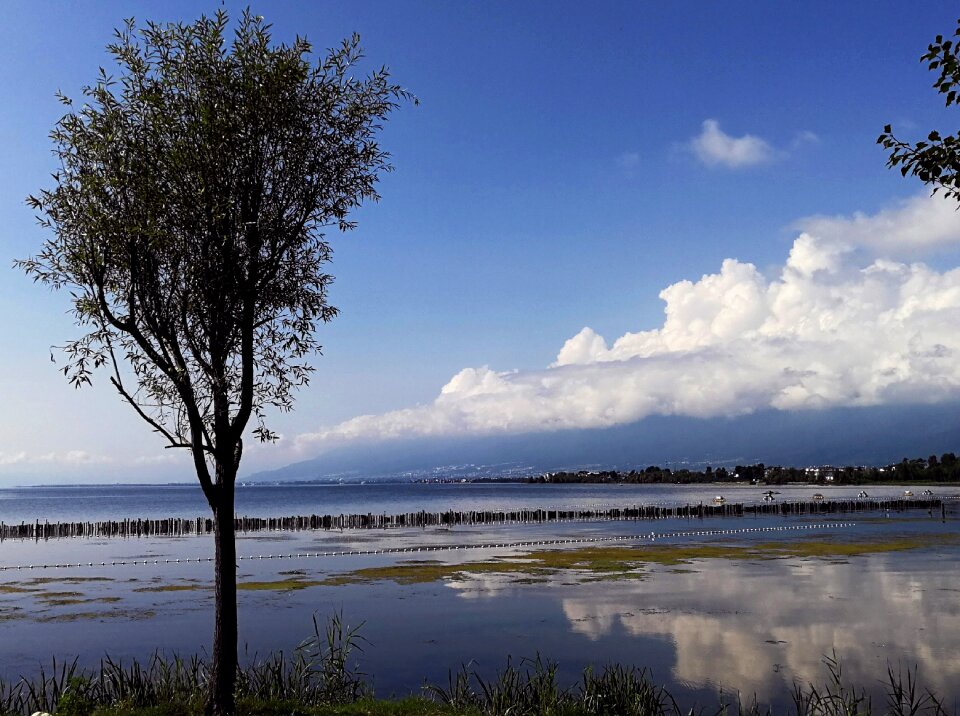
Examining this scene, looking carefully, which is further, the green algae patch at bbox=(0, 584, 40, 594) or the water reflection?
the green algae patch at bbox=(0, 584, 40, 594)

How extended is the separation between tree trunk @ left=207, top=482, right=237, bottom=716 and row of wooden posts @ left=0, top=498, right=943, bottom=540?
2651 inches

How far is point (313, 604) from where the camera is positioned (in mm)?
32688

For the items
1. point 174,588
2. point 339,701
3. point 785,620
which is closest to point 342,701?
point 339,701

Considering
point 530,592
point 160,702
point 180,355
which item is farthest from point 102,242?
point 530,592

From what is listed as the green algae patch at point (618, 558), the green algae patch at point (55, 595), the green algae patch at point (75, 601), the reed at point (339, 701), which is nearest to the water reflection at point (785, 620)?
the reed at point (339, 701)

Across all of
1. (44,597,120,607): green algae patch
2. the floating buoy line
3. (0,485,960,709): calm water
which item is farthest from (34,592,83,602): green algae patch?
the floating buoy line

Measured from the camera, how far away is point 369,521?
8525 cm

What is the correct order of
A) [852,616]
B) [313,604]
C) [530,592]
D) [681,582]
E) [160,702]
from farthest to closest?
[681,582], [530,592], [313,604], [852,616], [160,702]

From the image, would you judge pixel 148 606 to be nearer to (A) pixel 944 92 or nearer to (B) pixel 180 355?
(B) pixel 180 355

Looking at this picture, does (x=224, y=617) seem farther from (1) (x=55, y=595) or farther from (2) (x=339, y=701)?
(1) (x=55, y=595)

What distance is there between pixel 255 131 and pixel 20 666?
18326 millimetres

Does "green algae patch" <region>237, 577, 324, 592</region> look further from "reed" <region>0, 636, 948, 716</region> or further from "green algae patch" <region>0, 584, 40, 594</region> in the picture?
"reed" <region>0, 636, 948, 716</region>

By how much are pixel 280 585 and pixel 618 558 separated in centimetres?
2010

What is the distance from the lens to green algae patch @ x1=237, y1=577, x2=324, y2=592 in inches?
1455
